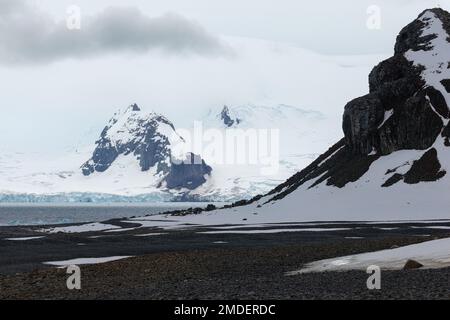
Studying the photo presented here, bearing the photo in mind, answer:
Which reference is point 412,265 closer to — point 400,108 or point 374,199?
point 374,199

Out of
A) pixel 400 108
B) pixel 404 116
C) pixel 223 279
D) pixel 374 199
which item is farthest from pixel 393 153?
pixel 223 279

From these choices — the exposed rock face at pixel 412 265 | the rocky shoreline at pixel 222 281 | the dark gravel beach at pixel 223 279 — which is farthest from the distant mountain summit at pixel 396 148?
the exposed rock face at pixel 412 265

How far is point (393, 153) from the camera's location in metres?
143

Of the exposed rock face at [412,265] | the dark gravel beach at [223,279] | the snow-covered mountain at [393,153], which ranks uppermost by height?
the snow-covered mountain at [393,153]

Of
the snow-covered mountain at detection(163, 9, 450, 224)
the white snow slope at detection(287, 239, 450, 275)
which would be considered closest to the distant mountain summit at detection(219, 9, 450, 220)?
the snow-covered mountain at detection(163, 9, 450, 224)

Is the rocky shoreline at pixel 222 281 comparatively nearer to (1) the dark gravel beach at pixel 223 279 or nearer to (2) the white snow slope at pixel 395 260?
(1) the dark gravel beach at pixel 223 279

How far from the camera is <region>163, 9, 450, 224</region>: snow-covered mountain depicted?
391 ft

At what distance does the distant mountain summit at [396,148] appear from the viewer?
395 feet

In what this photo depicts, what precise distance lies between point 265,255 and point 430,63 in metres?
124

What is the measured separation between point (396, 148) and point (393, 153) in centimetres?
144

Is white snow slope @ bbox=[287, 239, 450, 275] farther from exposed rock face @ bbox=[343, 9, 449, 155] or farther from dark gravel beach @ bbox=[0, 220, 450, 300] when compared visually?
exposed rock face @ bbox=[343, 9, 449, 155]
